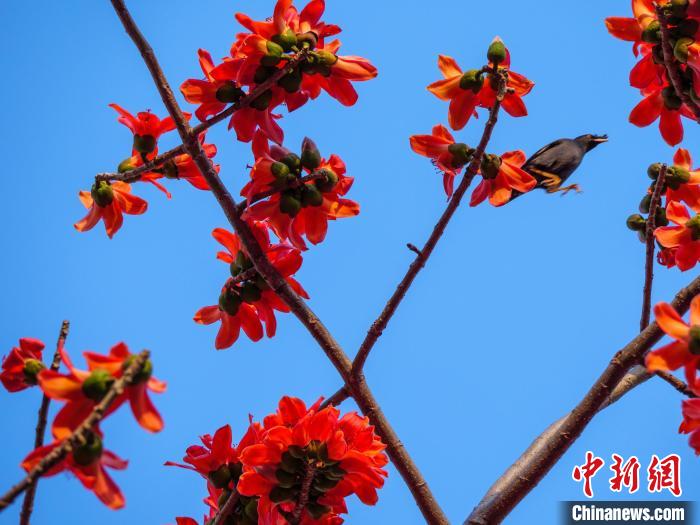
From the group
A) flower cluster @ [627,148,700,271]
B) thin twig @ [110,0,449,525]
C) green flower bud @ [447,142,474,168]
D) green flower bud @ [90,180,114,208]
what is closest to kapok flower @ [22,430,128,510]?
thin twig @ [110,0,449,525]

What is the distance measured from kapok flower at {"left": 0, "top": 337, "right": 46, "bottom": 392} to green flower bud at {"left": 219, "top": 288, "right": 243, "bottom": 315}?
Result: 0.62 m

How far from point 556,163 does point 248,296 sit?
131cm

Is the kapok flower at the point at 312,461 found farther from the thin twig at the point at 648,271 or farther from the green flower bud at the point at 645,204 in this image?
the green flower bud at the point at 645,204

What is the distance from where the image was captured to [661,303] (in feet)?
4.76

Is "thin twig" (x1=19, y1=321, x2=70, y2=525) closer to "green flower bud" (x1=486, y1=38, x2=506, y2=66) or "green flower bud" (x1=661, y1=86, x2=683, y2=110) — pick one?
"green flower bud" (x1=486, y1=38, x2=506, y2=66)

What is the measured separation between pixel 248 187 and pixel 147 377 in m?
1.16

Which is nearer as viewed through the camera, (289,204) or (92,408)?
(92,408)

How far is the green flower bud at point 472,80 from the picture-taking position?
7.59 feet

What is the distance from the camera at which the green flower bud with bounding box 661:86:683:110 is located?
7.77 ft

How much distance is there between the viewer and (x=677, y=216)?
97.3 inches

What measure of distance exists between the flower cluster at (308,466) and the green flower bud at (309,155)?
656mm

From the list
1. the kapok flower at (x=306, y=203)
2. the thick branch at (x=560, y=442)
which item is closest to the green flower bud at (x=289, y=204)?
the kapok flower at (x=306, y=203)

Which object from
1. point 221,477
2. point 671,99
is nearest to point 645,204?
point 671,99

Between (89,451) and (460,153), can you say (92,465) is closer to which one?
(89,451)
